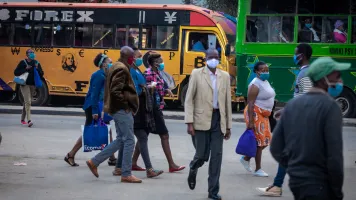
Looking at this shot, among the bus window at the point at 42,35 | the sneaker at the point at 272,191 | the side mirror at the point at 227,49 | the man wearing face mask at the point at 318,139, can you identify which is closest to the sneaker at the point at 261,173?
the sneaker at the point at 272,191

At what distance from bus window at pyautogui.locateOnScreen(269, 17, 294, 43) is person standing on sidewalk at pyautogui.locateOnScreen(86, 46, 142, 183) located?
465 inches

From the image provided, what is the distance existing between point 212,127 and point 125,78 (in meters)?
1.38

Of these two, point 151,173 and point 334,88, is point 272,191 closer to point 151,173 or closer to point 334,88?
point 151,173

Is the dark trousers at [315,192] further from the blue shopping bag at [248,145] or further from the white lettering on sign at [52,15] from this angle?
the white lettering on sign at [52,15]

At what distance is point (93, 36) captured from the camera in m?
25.7

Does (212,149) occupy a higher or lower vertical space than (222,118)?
lower

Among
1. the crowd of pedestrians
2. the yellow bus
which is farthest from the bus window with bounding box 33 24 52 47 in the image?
the crowd of pedestrians

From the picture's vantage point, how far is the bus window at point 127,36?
83.1ft

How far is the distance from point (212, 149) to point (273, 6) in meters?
12.9

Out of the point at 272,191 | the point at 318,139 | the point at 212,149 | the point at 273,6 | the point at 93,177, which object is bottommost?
the point at 93,177

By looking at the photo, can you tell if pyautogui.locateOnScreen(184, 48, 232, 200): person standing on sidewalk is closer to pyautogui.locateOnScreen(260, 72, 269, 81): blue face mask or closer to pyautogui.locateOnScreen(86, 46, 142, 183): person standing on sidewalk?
pyautogui.locateOnScreen(86, 46, 142, 183): person standing on sidewalk

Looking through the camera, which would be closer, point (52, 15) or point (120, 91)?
point (120, 91)

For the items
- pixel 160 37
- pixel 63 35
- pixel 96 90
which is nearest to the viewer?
pixel 96 90

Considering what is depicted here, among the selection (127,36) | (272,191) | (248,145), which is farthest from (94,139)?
(127,36)
